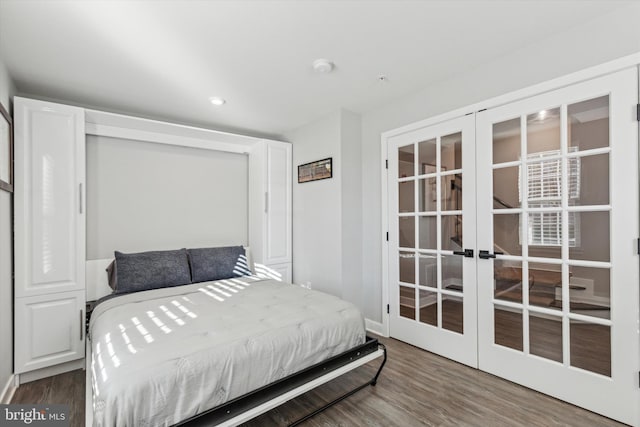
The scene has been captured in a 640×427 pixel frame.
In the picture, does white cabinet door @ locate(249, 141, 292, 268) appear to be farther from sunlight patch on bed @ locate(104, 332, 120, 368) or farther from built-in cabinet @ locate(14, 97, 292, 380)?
sunlight patch on bed @ locate(104, 332, 120, 368)

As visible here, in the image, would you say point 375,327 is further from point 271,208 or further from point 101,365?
point 101,365

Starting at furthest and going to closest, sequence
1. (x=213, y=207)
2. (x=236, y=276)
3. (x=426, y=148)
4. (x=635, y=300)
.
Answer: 1. (x=213, y=207)
2. (x=236, y=276)
3. (x=426, y=148)
4. (x=635, y=300)

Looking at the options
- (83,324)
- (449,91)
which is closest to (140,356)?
(83,324)

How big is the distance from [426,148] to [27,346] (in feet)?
13.1

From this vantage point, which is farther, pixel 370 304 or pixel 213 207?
pixel 213 207

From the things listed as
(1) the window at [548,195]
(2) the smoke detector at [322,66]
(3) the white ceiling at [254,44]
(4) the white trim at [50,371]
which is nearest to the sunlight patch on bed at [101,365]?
(4) the white trim at [50,371]

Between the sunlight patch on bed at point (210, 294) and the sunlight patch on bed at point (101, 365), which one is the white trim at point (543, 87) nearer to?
the sunlight patch on bed at point (210, 294)

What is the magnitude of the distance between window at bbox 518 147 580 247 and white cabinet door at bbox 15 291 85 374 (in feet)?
13.0

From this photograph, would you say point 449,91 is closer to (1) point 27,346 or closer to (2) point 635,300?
(2) point 635,300

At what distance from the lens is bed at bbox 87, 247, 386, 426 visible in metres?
1.39

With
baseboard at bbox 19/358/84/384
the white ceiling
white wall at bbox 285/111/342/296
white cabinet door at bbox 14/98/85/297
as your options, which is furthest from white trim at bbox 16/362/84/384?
the white ceiling

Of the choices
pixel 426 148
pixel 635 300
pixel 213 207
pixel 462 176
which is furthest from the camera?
pixel 213 207

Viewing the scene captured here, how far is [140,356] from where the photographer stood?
152 cm

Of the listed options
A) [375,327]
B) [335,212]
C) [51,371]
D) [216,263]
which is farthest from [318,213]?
[51,371]
